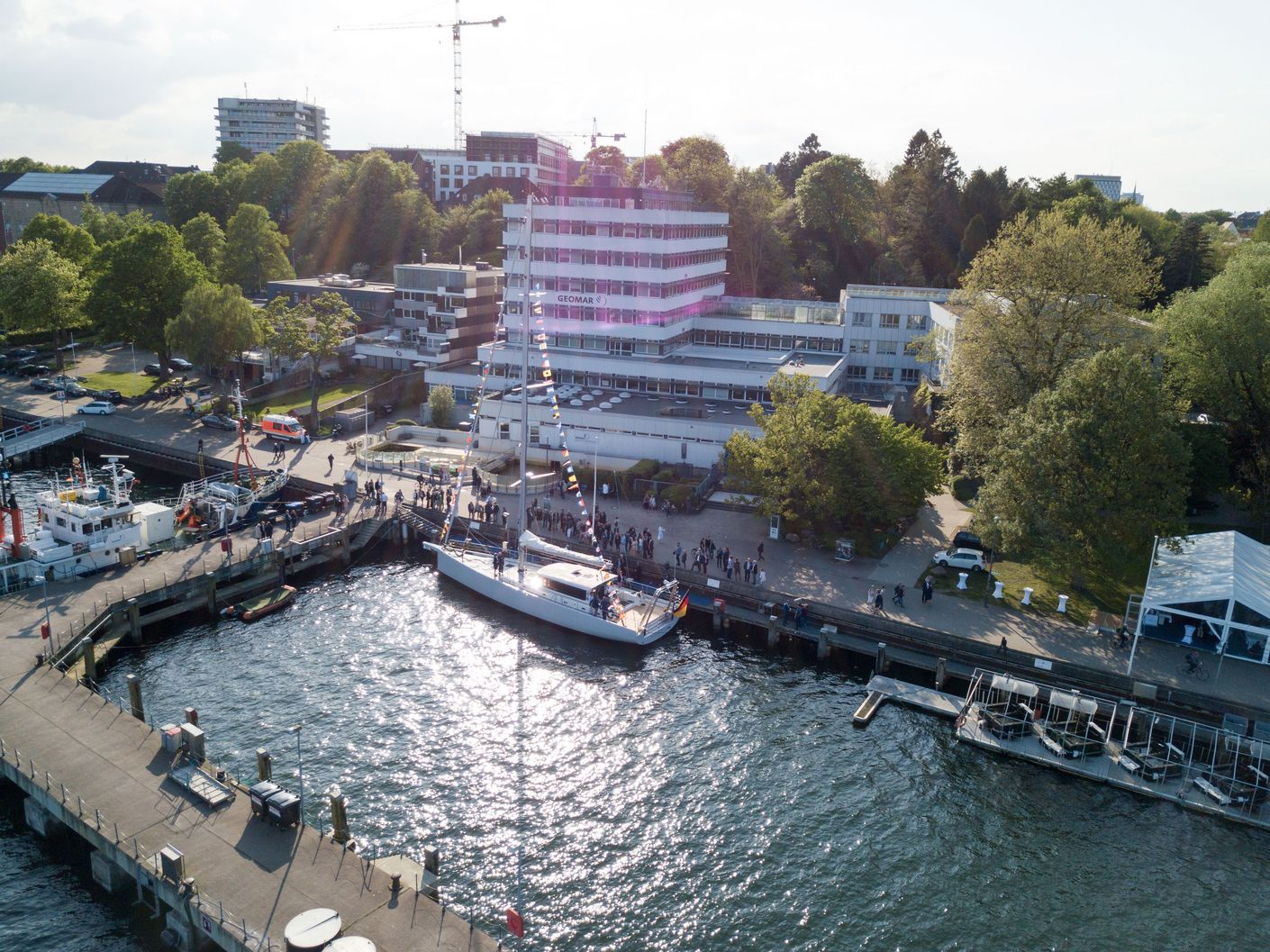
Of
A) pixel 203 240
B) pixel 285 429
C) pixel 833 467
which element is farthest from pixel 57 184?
pixel 833 467

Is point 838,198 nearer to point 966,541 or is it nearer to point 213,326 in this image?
point 966,541

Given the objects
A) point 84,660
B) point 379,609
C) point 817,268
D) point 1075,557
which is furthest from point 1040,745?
point 817,268

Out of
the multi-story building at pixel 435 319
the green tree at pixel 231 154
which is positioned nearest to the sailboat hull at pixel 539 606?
the multi-story building at pixel 435 319

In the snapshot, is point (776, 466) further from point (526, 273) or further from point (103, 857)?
point (103, 857)

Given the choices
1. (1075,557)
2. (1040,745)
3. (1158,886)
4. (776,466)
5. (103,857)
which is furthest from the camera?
(776,466)

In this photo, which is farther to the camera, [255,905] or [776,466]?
[776,466]

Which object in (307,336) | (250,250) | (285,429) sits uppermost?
Result: (250,250)
